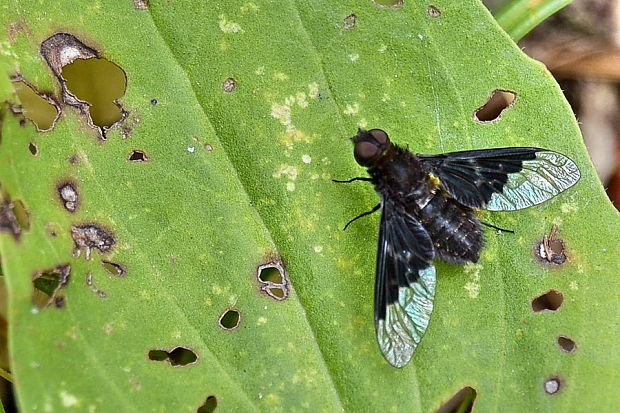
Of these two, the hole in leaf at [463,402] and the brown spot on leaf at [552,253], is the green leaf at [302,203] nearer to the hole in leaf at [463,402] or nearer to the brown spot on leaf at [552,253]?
the brown spot on leaf at [552,253]

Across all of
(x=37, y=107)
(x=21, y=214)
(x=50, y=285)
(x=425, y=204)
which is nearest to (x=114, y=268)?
(x=50, y=285)

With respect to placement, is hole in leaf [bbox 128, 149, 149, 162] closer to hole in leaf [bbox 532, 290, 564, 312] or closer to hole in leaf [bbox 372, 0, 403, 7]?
hole in leaf [bbox 372, 0, 403, 7]

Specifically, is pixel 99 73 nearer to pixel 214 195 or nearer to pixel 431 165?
A: pixel 214 195

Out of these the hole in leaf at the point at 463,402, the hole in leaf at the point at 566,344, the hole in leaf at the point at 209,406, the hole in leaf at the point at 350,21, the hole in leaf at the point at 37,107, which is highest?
the hole in leaf at the point at 350,21

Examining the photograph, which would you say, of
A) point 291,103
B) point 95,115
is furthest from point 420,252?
point 95,115

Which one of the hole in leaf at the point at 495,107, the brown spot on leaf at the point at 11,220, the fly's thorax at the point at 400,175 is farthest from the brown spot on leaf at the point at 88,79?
the hole in leaf at the point at 495,107

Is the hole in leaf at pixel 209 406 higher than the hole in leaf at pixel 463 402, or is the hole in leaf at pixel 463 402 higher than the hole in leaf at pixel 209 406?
the hole in leaf at pixel 209 406
